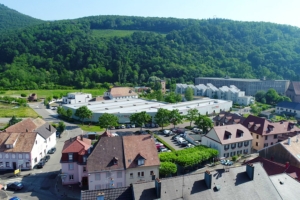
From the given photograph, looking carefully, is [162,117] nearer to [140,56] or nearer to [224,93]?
[224,93]

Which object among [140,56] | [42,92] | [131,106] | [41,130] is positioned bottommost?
[42,92]

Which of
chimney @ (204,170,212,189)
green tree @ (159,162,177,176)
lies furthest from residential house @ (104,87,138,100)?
chimney @ (204,170,212,189)

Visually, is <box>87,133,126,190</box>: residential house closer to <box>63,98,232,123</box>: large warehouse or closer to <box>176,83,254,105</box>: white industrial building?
<box>63,98,232,123</box>: large warehouse

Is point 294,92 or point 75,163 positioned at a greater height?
point 75,163

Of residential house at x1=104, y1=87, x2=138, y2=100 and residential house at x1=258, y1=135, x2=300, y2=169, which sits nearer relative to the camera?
residential house at x1=258, y1=135, x2=300, y2=169

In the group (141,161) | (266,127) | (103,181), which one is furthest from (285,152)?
(103,181)

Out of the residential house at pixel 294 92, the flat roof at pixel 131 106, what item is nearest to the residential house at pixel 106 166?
the flat roof at pixel 131 106
